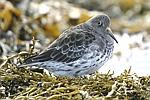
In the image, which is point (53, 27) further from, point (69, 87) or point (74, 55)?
point (69, 87)

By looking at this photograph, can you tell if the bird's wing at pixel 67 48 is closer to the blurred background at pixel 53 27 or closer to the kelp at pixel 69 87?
the kelp at pixel 69 87

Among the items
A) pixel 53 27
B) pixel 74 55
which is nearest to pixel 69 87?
pixel 74 55

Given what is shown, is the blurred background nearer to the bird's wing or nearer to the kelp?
the bird's wing

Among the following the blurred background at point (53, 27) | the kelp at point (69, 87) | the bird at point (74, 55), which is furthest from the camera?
the blurred background at point (53, 27)

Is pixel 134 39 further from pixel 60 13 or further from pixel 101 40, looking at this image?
pixel 101 40

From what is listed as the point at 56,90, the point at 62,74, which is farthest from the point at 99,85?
the point at 62,74

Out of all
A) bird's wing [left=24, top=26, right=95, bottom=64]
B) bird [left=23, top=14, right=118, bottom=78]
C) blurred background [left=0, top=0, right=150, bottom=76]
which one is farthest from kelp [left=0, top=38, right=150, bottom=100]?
blurred background [left=0, top=0, right=150, bottom=76]

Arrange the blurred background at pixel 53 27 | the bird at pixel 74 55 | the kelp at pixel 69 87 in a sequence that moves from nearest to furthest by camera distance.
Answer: the kelp at pixel 69 87 < the bird at pixel 74 55 < the blurred background at pixel 53 27

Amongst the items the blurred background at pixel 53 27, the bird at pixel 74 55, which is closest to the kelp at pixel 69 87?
the bird at pixel 74 55
